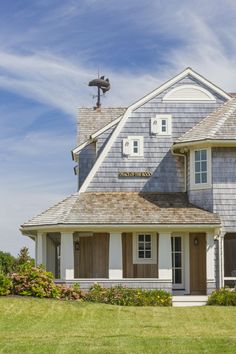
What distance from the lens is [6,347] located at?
50.4 feet

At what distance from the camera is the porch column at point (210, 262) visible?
1103 inches

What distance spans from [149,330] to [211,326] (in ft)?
6.42

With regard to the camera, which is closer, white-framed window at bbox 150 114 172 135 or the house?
the house

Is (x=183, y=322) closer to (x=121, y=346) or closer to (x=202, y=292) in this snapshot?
(x=121, y=346)

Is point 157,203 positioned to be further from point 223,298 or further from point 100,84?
point 100,84

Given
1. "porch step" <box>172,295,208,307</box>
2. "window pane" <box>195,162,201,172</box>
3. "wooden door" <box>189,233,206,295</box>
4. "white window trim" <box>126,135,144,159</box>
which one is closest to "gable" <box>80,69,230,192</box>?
"white window trim" <box>126,135,144,159</box>

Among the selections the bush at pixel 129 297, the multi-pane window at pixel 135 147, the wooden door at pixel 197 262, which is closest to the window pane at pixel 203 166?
the wooden door at pixel 197 262

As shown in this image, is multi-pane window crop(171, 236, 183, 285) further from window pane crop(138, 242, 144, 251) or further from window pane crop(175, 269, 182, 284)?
window pane crop(138, 242, 144, 251)

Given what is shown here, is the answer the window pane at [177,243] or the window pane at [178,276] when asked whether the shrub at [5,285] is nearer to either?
the window pane at [178,276]

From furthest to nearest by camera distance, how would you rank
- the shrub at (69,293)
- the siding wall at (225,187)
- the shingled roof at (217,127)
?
the shingled roof at (217,127)
the siding wall at (225,187)
the shrub at (69,293)

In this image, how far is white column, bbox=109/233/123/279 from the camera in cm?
2814

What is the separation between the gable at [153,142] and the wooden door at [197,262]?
99.1 inches

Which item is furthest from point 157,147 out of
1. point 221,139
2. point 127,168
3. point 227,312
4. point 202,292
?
point 227,312

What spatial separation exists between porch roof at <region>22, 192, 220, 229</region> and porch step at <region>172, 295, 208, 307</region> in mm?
2757
